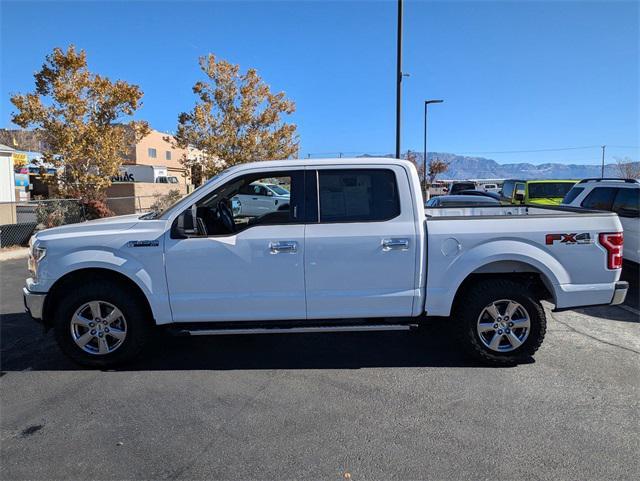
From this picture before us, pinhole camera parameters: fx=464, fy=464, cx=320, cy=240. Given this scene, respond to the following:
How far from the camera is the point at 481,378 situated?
4.23 m

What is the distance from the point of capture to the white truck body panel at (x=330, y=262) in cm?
425

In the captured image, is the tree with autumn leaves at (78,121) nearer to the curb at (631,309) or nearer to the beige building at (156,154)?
the curb at (631,309)

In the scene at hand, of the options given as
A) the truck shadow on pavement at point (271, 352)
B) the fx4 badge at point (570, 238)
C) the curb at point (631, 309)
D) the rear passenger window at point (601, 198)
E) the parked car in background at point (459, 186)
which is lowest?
the curb at point (631, 309)

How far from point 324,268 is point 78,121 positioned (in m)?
13.6

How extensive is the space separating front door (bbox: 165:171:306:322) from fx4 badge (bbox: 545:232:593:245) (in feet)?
7.57

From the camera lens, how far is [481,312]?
4.39 meters

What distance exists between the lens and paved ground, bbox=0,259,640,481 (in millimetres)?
2961

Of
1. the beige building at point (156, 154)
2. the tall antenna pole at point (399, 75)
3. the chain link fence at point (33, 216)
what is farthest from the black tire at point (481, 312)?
the beige building at point (156, 154)

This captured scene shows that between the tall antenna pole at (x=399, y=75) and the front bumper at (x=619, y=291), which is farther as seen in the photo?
the tall antenna pole at (x=399, y=75)

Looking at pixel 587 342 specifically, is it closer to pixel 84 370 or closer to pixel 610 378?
pixel 610 378

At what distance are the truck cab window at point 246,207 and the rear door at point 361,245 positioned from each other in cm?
18

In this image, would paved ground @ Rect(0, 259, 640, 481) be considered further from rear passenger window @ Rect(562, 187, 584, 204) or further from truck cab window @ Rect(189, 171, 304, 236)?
rear passenger window @ Rect(562, 187, 584, 204)

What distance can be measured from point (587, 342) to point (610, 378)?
106cm

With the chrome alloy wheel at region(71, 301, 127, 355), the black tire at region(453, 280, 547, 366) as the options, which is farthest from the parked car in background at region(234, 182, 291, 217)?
the black tire at region(453, 280, 547, 366)
